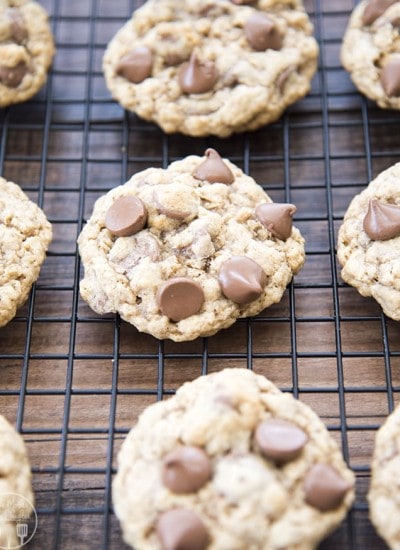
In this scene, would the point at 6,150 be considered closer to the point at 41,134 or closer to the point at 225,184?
the point at 41,134

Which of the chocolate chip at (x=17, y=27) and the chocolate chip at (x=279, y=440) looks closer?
the chocolate chip at (x=279, y=440)

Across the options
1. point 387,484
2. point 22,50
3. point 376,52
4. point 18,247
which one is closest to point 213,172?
point 18,247

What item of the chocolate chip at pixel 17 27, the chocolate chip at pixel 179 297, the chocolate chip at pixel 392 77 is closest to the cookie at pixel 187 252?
the chocolate chip at pixel 179 297

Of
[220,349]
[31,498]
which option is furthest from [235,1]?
[31,498]

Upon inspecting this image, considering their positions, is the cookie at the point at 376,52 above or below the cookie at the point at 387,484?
above

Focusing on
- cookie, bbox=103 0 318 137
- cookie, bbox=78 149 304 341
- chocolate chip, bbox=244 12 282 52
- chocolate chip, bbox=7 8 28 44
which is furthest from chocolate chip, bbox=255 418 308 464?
chocolate chip, bbox=7 8 28 44

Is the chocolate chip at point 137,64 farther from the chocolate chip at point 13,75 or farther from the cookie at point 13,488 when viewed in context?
the cookie at point 13,488
